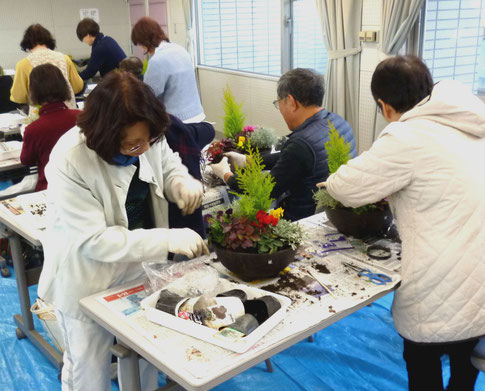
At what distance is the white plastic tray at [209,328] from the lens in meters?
1.28

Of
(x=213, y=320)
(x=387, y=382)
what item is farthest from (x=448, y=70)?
(x=213, y=320)

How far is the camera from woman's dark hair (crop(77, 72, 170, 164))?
1444 millimetres

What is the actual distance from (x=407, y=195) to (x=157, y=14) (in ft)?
23.0

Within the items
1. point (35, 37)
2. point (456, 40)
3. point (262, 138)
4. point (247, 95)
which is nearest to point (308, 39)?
point (247, 95)

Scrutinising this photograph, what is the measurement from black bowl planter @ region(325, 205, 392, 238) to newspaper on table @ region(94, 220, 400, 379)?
0.18ft

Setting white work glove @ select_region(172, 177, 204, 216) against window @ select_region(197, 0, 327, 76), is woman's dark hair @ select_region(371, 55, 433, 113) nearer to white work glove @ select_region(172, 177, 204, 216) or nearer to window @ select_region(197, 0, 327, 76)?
white work glove @ select_region(172, 177, 204, 216)

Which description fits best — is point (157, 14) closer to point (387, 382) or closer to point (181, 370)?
point (387, 382)

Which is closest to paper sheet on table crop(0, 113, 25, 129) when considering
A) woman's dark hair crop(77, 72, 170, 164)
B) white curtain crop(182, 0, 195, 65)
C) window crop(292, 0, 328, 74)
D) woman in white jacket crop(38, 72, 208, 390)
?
window crop(292, 0, 328, 74)

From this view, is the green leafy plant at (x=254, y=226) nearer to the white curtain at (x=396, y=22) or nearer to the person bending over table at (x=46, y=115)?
the person bending over table at (x=46, y=115)

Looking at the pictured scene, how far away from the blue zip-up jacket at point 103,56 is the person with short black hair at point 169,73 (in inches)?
41.0

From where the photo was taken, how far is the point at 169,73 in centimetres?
376

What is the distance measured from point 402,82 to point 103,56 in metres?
3.91

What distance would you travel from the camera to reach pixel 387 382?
228 cm

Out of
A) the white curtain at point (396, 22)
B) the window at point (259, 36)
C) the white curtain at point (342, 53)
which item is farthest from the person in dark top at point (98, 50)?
the white curtain at point (396, 22)
